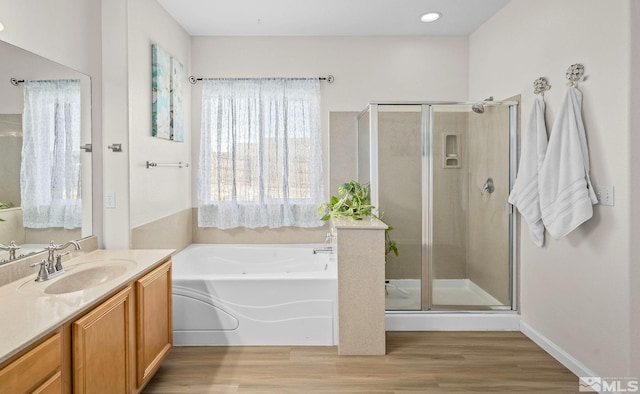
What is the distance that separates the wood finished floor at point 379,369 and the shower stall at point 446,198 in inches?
16.0

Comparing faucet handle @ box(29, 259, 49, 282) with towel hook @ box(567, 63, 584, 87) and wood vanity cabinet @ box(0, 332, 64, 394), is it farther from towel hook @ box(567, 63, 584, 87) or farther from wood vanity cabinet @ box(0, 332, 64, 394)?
towel hook @ box(567, 63, 584, 87)

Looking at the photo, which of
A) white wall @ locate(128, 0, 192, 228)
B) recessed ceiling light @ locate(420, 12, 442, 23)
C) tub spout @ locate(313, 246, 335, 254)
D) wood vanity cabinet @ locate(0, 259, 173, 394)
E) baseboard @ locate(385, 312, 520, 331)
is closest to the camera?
wood vanity cabinet @ locate(0, 259, 173, 394)

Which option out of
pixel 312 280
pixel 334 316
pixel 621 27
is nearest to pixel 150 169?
pixel 312 280

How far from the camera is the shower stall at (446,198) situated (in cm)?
299

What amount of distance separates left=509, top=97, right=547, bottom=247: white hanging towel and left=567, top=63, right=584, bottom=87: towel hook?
0.29 meters

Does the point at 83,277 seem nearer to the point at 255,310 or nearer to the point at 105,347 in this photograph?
the point at 105,347

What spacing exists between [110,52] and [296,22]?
1.61 m

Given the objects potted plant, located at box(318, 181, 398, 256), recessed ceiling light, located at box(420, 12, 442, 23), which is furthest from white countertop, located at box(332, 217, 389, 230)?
recessed ceiling light, located at box(420, 12, 442, 23)

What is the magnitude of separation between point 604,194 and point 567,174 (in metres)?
0.22

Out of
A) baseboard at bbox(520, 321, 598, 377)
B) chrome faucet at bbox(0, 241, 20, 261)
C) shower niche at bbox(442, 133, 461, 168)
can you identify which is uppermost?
shower niche at bbox(442, 133, 461, 168)

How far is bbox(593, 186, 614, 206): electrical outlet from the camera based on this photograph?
2076 mm

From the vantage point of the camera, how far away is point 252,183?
12.4ft

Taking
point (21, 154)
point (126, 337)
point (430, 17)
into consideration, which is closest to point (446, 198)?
point (430, 17)

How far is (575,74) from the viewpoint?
229 cm
